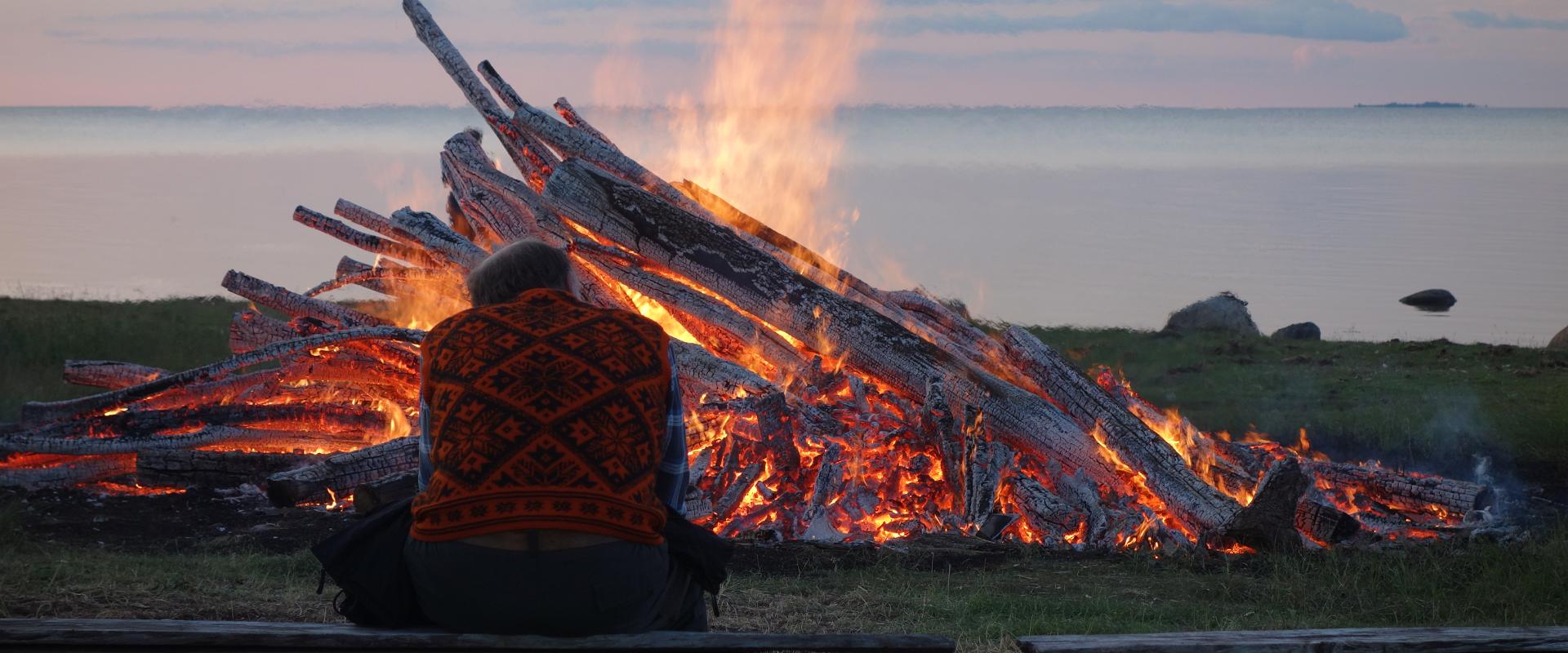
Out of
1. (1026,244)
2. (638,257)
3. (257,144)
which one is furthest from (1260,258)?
(257,144)

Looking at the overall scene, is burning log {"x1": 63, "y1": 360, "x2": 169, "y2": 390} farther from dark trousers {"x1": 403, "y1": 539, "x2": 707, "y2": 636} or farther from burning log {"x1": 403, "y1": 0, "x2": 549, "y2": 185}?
dark trousers {"x1": 403, "y1": 539, "x2": 707, "y2": 636}

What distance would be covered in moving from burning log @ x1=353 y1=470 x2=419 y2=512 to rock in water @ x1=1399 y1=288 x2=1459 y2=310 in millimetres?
15852

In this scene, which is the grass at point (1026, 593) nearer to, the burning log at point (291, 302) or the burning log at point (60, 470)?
the burning log at point (60, 470)

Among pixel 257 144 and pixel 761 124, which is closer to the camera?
pixel 761 124

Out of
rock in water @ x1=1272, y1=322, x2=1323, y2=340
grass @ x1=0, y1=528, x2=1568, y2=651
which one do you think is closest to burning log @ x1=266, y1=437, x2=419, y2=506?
grass @ x1=0, y1=528, x2=1568, y2=651

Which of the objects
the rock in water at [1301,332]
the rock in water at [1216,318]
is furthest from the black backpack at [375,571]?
the rock in water at [1301,332]

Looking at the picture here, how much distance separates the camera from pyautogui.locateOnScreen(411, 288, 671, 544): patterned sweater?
361 cm

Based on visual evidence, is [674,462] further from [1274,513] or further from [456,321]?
[1274,513]

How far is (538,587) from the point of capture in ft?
12.1

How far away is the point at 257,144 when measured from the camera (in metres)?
73.1

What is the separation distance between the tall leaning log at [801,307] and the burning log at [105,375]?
3.03 metres

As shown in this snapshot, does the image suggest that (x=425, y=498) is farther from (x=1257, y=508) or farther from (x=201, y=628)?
(x=1257, y=508)

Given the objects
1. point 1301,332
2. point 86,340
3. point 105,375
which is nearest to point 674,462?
point 105,375

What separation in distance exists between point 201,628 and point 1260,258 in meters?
22.9
